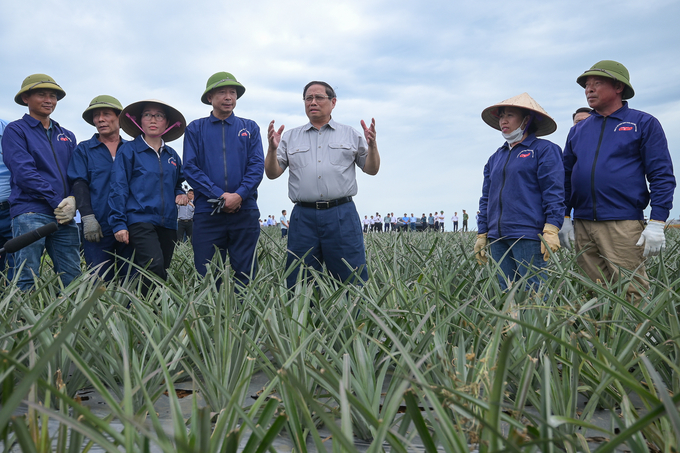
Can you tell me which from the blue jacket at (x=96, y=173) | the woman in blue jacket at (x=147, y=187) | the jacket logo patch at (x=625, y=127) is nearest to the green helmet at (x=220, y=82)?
the woman in blue jacket at (x=147, y=187)

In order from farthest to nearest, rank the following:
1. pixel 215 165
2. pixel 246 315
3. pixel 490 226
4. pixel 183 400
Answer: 1. pixel 215 165
2. pixel 490 226
3. pixel 246 315
4. pixel 183 400

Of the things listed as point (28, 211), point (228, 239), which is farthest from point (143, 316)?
point (28, 211)

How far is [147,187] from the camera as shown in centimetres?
351

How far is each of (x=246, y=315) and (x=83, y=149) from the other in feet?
8.23

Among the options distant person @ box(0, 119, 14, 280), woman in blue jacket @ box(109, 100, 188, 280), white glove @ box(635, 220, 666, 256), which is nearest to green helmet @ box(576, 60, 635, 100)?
white glove @ box(635, 220, 666, 256)

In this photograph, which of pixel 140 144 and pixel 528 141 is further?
pixel 140 144

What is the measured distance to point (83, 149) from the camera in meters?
3.69

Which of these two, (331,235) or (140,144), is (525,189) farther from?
(140,144)

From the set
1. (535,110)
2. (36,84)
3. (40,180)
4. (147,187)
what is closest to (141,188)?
(147,187)

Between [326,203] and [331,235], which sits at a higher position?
[326,203]

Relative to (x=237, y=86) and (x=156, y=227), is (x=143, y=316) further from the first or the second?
(x=237, y=86)

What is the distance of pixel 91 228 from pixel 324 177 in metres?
1.78

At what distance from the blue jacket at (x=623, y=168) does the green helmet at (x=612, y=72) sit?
119 millimetres

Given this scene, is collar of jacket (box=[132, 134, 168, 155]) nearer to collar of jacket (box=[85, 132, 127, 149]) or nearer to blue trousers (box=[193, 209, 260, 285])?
collar of jacket (box=[85, 132, 127, 149])
